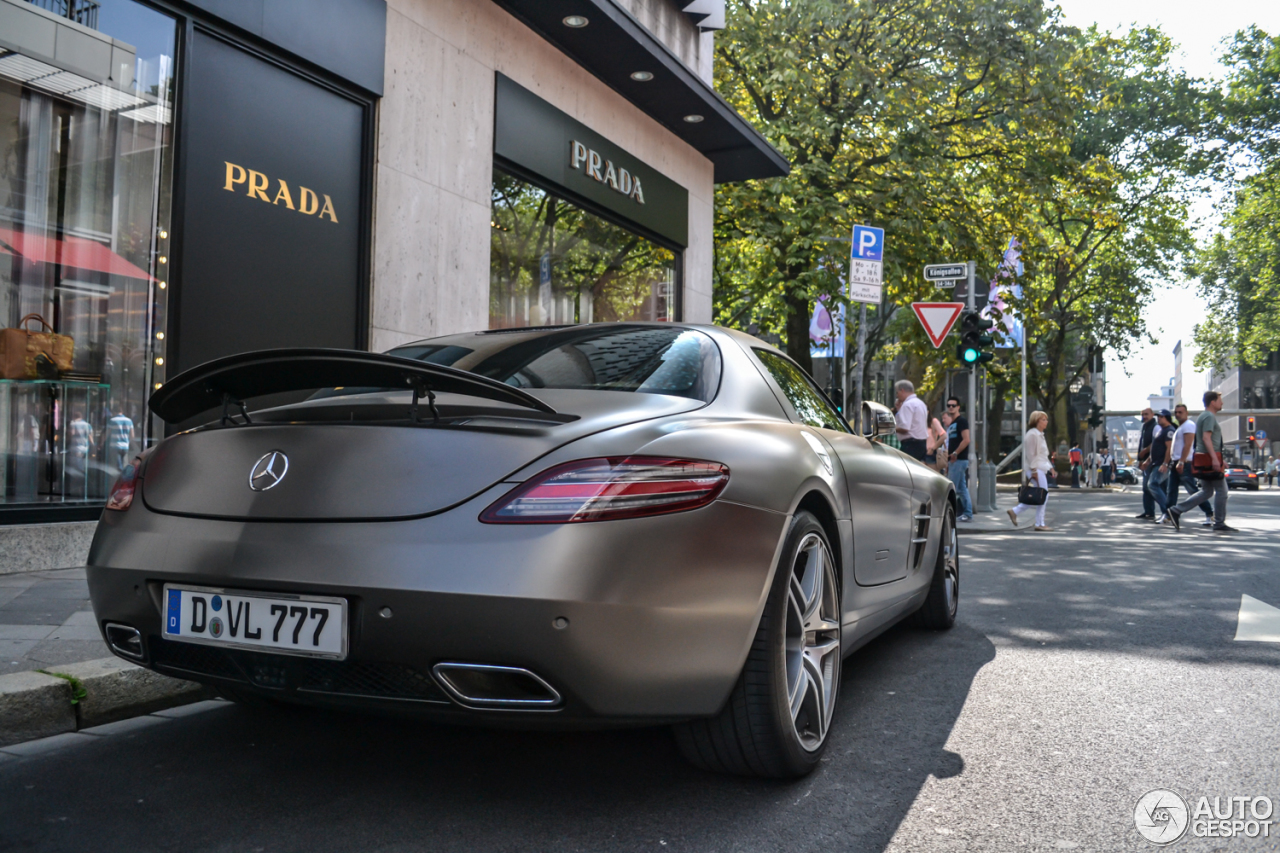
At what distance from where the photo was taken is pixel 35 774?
9.40 feet

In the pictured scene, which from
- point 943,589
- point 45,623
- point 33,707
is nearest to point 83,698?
point 33,707

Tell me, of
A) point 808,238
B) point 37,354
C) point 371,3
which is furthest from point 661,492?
point 808,238

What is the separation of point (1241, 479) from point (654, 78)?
43.3 metres

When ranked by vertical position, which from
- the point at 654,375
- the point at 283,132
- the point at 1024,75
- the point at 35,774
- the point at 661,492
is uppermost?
the point at 1024,75

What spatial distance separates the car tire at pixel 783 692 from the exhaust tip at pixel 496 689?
534 millimetres

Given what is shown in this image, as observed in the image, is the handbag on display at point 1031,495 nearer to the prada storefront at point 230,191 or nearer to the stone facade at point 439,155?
the prada storefront at point 230,191

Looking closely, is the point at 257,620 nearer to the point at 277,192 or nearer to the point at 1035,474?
the point at 277,192

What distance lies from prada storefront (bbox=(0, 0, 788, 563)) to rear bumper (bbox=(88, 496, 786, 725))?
Answer: 13.2 feet

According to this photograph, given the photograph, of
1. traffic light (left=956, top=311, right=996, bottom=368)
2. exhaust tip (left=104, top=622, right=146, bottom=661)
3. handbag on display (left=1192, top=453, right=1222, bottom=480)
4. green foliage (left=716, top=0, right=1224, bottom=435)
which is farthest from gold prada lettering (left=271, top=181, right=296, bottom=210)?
handbag on display (left=1192, top=453, right=1222, bottom=480)

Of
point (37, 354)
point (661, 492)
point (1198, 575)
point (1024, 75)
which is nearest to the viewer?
point (661, 492)

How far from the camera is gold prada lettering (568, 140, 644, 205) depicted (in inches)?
438

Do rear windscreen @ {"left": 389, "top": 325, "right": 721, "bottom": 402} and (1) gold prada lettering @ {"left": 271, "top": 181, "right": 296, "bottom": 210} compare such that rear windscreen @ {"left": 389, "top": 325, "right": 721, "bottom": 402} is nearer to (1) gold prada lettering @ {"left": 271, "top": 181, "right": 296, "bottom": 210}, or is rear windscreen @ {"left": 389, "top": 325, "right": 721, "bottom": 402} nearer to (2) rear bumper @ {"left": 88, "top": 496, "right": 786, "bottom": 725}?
(2) rear bumper @ {"left": 88, "top": 496, "right": 786, "bottom": 725}

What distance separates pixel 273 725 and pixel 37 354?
13.6ft

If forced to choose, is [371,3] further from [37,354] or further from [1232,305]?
[1232,305]
